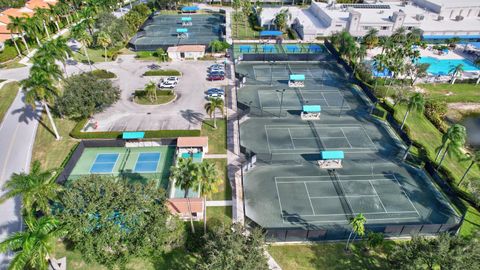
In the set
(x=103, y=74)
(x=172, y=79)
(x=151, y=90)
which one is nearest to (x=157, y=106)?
(x=151, y=90)

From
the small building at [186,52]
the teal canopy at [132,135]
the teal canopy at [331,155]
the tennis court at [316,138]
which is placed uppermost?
the small building at [186,52]

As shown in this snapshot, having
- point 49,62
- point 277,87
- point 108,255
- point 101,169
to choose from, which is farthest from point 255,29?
point 108,255

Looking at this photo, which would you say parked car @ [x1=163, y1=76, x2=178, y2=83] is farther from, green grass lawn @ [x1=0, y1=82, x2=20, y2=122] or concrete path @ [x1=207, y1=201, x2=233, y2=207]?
concrete path @ [x1=207, y1=201, x2=233, y2=207]

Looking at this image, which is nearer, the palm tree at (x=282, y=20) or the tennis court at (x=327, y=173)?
the tennis court at (x=327, y=173)

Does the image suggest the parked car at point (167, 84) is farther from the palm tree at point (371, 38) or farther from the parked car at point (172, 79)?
the palm tree at point (371, 38)

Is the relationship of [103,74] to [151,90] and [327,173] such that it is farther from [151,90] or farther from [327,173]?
[327,173]

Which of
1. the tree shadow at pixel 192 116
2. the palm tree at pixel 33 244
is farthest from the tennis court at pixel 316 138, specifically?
the palm tree at pixel 33 244

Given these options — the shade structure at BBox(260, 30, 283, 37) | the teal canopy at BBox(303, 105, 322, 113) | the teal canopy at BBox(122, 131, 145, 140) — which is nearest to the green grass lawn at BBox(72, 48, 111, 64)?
the teal canopy at BBox(122, 131, 145, 140)
